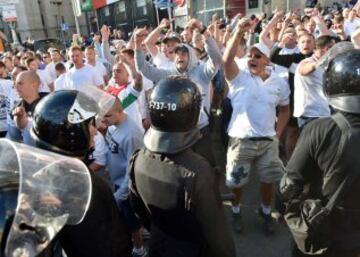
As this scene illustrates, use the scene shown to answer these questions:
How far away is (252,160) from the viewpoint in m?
3.71

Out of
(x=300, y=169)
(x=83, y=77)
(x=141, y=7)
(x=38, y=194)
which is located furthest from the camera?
(x=141, y=7)

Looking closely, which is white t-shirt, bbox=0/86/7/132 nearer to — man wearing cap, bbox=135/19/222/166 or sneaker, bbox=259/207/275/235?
man wearing cap, bbox=135/19/222/166

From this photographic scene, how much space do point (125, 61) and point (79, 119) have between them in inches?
112

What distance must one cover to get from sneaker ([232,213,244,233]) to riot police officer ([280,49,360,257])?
1.70 metres

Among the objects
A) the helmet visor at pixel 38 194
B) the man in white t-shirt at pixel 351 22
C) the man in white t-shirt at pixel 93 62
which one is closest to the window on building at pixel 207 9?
the man in white t-shirt at pixel 351 22

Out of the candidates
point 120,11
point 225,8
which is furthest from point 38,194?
point 120,11

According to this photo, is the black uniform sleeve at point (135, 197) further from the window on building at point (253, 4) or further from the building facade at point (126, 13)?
the building facade at point (126, 13)

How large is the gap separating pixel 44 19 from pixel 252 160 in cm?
6650

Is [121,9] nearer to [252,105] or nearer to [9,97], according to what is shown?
[9,97]

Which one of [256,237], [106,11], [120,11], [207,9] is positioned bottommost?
[256,237]

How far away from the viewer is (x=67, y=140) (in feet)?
6.08

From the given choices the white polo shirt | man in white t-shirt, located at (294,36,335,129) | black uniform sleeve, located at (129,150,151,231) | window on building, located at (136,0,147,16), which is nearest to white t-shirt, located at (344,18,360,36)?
man in white t-shirt, located at (294,36,335,129)

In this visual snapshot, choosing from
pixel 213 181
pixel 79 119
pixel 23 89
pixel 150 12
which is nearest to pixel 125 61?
pixel 23 89

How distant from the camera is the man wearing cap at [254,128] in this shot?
3.59 m
